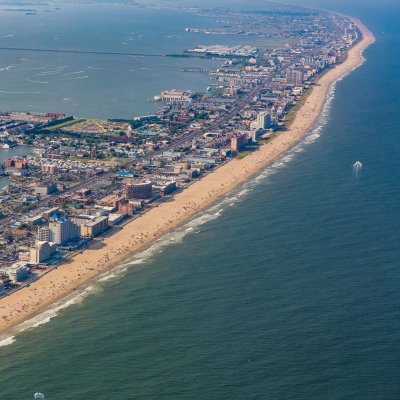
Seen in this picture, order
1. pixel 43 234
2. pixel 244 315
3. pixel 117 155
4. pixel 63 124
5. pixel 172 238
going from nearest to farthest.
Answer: pixel 244 315 → pixel 43 234 → pixel 172 238 → pixel 117 155 → pixel 63 124

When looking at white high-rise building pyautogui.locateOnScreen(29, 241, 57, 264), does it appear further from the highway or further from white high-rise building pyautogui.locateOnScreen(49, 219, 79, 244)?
the highway

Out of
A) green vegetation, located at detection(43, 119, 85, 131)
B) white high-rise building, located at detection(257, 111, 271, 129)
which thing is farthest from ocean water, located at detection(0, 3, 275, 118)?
white high-rise building, located at detection(257, 111, 271, 129)

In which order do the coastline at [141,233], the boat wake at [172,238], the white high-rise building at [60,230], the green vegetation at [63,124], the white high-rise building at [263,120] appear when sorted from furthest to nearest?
1. the white high-rise building at [263,120]
2. the green vegetation at [63,124]
3. the white high-rise building at [60,230]
4. the coastline at [141,233]
5. the boat wake at [172,238]

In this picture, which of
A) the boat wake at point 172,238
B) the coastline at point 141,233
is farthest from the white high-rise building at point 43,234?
the boat wake at point 172,238

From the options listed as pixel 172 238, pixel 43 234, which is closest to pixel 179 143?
pixel 172 238

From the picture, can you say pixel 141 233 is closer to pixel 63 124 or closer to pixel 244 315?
pixel 244 315

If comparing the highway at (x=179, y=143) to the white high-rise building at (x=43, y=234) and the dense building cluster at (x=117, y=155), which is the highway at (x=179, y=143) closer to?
the dense building cluster at (x=117, y=155)

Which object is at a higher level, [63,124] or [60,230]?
[63,124]
